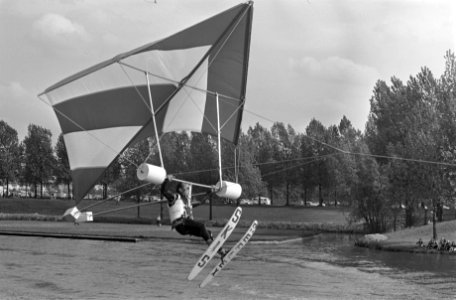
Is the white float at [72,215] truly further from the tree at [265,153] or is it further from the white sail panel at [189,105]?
the tree at [265,153]

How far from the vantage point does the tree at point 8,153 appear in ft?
418

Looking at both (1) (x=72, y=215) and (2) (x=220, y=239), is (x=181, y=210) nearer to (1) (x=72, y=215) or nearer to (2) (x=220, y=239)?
(2) (x=220, y=239)

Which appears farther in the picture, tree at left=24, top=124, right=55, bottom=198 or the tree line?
tree at left=24, top=124, right=55, bottom=198

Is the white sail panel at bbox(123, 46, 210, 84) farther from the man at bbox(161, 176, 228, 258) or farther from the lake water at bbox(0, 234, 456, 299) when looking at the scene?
the lake water at bbox(0, 234, 456, 299)

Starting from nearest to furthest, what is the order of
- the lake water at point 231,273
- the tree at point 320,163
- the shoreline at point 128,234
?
the lake water at point 231,273, the shoreline at point 128,234, the tree at point 320,163

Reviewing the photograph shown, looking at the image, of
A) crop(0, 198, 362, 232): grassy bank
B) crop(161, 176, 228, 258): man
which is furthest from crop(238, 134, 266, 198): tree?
crop(161, 176, 228, 258): man

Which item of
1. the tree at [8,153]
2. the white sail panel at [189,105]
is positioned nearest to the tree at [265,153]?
the tree at [8,153]

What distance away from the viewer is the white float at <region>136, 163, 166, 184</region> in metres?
15.9

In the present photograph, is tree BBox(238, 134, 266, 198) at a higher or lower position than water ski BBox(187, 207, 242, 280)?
higher

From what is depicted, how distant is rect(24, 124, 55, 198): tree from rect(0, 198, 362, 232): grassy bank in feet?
16.1

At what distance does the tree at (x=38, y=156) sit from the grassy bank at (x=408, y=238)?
2449 inches

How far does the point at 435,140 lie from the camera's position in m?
71.4

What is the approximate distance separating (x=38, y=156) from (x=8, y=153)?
16.2 metres

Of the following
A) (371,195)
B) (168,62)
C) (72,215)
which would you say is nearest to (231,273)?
(371,195)
